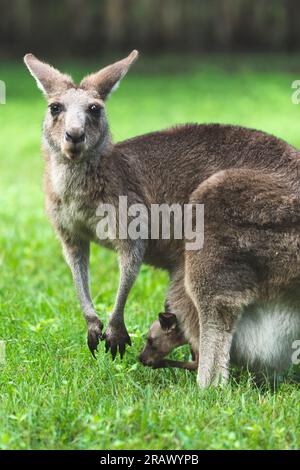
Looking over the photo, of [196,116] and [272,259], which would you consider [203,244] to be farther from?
[196,116]

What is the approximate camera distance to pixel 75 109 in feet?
13.9

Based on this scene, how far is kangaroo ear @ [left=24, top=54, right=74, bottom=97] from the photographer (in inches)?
176

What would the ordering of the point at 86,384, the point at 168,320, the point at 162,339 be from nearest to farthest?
the point at 86,384, the point at 168,320, the point at 162,339

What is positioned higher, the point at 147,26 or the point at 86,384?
the point at 147,26

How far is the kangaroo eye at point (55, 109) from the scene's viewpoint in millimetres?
4305

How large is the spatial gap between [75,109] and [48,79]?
0.35m

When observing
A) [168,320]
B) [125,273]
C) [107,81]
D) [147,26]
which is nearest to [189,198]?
[125,273]

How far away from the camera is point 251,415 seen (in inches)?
141

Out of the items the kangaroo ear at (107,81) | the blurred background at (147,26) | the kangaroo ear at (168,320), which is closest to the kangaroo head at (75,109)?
the kangaroo ear at (107,81)

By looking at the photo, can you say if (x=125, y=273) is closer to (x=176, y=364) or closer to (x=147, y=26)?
(x=176, y=364)

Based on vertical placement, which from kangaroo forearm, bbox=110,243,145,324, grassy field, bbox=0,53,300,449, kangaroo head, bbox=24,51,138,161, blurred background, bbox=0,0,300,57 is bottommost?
grassy field, bbox=0,53,300,449

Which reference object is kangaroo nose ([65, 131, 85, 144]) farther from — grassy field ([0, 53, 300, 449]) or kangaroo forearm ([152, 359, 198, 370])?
kangaroo forearm ([152, 359, 198, 370])

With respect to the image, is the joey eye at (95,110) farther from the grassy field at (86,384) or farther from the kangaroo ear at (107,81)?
the grassy field at (86,384)

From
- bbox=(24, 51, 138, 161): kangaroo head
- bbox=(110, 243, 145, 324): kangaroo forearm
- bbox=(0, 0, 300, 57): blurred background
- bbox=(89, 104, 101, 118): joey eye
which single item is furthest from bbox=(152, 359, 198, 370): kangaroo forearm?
bbox=(0, 0, 300, 57): blurred background
